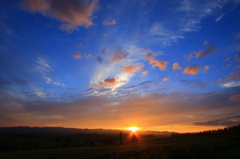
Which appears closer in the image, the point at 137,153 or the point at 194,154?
the point at 194,154

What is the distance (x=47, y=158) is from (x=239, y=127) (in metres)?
64.5

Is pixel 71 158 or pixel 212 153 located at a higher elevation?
pixel 212 153

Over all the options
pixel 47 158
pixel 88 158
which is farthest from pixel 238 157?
pixel 47 158

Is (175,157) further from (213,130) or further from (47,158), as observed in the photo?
(213,130)

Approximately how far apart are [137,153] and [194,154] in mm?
8224

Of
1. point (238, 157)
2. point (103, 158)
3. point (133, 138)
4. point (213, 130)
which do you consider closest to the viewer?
point (238, 157)

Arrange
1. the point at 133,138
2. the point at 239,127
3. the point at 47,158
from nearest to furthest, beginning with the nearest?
the point at 47,158, the point at 239,127, the point at 133,138

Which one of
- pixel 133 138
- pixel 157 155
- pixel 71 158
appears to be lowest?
pixel 133 138

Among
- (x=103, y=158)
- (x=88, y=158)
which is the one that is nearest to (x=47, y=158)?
(x=88, y=158)

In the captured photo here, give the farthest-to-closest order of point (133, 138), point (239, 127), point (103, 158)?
point (133, 138)
point (239, 127)
point (103, 158)

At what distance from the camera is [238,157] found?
50.6 ft

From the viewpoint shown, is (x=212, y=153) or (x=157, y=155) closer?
(x=212, y=153)

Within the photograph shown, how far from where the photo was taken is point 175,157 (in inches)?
640

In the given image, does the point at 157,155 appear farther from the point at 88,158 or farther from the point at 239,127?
the point at 239,127
